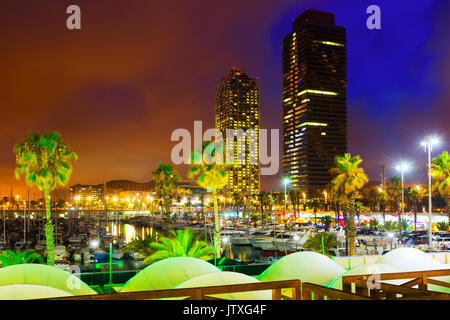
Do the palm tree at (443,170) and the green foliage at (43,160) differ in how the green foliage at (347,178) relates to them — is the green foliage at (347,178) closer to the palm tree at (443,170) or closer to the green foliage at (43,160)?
the palm tree at (443,170)

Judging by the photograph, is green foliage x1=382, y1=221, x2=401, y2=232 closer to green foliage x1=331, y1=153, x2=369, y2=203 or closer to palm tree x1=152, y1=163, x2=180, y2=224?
green foliage x1=331, y1=153, x2=369, y2=203

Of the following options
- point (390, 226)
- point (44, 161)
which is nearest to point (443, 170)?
point (390, 226)

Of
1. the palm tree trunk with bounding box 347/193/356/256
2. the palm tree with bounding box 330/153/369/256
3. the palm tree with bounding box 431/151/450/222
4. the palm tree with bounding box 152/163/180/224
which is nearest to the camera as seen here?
the palm tree trunk with bounding box 347/193/356/256

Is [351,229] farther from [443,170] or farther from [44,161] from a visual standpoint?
[44,161]

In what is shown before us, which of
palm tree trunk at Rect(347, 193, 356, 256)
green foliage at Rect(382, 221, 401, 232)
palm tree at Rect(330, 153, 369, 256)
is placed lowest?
green foliage at Rect(382, 221, 401, 232)

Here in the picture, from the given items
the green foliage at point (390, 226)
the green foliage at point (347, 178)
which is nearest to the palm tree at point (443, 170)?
the green foliage at point (347, 178)

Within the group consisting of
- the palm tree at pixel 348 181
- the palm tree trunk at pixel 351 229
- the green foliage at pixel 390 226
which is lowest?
the green foliage at pixel 390 226

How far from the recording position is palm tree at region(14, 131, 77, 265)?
2809cm

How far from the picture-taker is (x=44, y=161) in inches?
1125

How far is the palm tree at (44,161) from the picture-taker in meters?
28.1

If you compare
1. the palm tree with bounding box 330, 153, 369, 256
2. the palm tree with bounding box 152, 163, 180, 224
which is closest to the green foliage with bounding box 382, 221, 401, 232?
the palm tree with bounding box 330, 153, 369, 256

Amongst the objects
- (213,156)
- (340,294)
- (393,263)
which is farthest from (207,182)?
(340,294)
